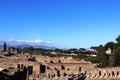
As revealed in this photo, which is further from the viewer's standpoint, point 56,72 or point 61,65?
point 61,65

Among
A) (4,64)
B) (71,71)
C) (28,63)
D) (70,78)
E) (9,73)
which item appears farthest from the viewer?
(71,71)

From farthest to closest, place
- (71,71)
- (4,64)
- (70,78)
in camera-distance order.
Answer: (71,71), (4,64), (70,78)

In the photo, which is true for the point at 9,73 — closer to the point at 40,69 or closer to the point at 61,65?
the point at 40,69

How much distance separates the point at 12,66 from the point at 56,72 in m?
5.90

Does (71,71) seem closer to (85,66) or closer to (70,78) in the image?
(85,66)

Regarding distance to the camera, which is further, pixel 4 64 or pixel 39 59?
pixel 39 59

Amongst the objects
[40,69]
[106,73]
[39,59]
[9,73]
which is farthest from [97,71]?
[9,73]

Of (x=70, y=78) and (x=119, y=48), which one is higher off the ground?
(x=119, y=48)

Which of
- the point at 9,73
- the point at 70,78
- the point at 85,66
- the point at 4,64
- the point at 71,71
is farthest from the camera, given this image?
the point at 85,66

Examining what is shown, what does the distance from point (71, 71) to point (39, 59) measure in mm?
11326

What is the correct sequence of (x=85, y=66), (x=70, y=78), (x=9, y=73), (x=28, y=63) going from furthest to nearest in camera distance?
1. (x=85, y=66)
2. (x=28, y=63)
3. (x=70, y=78)
4. (x=9, y=73)

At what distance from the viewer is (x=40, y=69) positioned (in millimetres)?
41781

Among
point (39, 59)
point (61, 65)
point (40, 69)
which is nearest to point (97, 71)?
point (61, 65)

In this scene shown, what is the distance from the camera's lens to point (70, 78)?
119 feet
